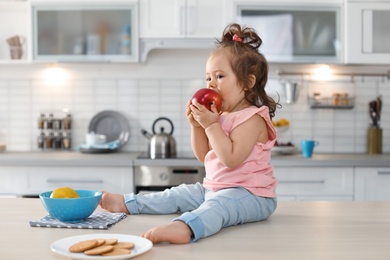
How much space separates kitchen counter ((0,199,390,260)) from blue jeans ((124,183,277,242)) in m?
0.02

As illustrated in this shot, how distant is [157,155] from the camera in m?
3.64

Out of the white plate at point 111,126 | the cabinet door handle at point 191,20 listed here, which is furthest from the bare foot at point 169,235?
the white plate at point 111,126

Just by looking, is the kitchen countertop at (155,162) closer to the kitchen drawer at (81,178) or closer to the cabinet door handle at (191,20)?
the kitchen drawer at (81,178)

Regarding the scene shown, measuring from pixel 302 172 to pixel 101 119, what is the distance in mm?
1454

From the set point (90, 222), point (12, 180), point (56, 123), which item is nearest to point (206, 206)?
point (90, 222)

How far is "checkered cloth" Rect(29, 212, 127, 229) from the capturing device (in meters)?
1.49

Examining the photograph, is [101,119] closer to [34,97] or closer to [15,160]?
[34,97]

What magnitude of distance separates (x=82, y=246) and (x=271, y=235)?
45 centimetres

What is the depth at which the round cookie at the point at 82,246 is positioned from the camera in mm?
1206

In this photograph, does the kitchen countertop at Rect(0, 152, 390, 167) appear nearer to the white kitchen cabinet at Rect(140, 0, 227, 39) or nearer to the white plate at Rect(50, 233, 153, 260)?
the white kitchen cabinet at Rect(140, 0, 227, 39)

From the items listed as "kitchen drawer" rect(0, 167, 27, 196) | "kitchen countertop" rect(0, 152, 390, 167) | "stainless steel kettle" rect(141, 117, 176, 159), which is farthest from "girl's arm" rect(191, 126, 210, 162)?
"kitchen drawer" rect(0, 167, 27, 196)

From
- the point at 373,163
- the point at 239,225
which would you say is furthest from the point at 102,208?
the point at 373,163

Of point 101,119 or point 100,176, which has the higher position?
point 101,119

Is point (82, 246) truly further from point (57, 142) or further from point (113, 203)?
point (57, 142)
